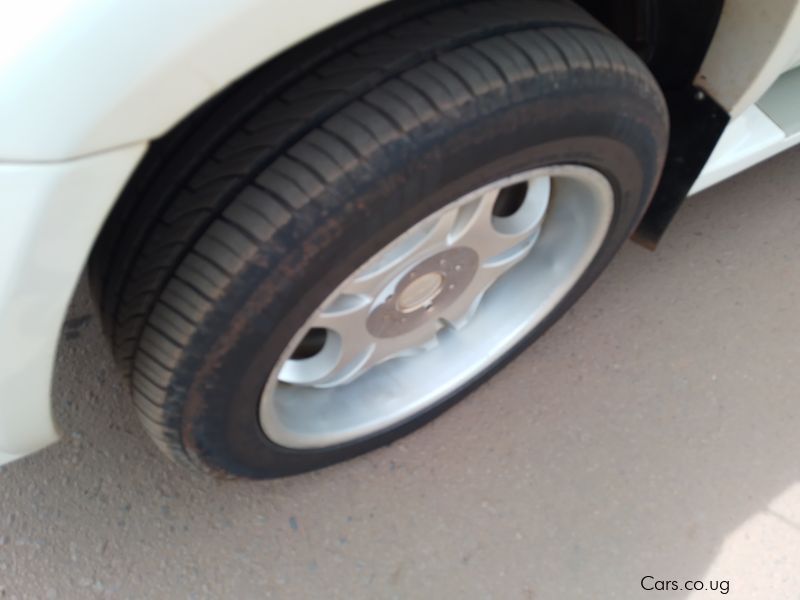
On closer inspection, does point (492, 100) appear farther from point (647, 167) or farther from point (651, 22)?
point (651, 22)

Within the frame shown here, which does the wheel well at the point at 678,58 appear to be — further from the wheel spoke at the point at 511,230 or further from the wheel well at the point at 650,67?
the wheel spoke at the point at 511,230

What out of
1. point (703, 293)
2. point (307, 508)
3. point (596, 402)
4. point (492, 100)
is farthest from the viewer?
point (703, 293)

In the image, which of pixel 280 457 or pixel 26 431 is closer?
pixel 26 431

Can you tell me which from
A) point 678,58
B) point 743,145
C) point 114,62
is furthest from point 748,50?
point 114,62

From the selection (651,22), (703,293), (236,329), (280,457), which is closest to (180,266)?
(236,329)

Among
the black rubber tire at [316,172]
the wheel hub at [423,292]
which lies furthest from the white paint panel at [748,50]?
the wheel hub at [423,292]

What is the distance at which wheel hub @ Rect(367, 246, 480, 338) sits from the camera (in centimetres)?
124

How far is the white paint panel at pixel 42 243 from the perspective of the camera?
74cm

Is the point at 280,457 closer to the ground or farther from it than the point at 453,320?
closer to the ground

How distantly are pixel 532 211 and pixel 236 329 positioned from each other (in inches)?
23.9

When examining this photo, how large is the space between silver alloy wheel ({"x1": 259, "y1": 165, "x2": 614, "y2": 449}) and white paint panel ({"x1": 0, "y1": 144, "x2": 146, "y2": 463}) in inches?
12.7

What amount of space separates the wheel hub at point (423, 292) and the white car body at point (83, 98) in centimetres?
50

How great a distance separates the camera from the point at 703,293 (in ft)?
6.06

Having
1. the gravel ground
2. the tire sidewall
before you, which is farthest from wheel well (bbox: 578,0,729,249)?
the gravel ground
